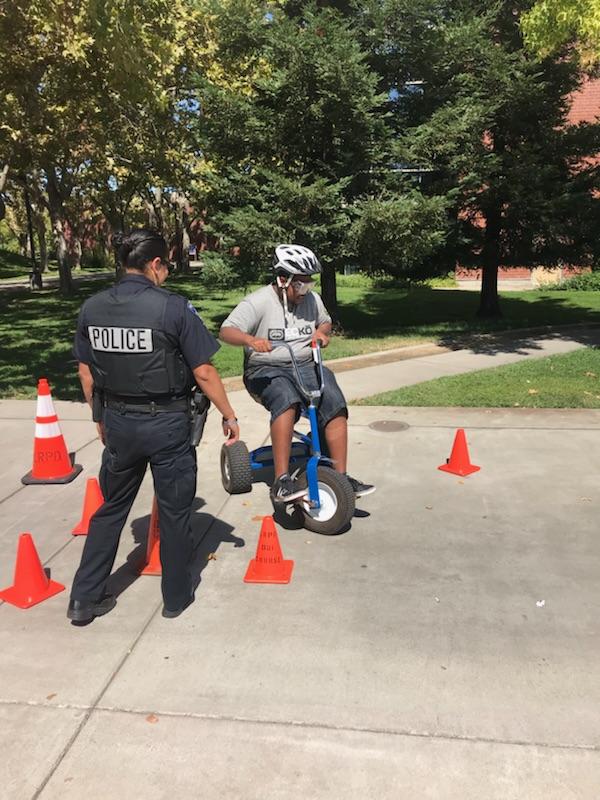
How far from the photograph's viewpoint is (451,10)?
43.4 feet

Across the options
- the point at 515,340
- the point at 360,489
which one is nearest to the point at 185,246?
the point at 515,340

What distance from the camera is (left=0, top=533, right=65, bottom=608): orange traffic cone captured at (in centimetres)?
351

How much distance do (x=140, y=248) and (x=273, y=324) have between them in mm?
1440

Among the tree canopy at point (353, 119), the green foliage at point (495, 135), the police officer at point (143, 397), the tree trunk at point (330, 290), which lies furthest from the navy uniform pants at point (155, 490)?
the tree trunk at point (330, 290)

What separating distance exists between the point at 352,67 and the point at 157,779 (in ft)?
36.1

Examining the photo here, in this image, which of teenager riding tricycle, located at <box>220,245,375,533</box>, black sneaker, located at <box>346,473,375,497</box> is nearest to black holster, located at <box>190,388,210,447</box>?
teenager riding tricycle, located at <box>220,245,375,533</box>

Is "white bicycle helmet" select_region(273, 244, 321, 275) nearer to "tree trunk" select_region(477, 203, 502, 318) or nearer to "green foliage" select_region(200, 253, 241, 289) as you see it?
"green foliage" select_region(200, 253, 241, 289)

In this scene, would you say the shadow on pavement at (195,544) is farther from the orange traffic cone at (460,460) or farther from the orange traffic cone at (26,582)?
the orange traffic cone at (460,460)

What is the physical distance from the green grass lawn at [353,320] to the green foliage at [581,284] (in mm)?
1791

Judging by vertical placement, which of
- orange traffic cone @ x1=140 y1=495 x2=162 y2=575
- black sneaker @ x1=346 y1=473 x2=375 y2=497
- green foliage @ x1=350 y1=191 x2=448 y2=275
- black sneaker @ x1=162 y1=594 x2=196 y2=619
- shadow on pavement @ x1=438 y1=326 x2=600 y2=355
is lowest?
black sneaker @ x1=162 y1=594 x2=196 y2=619

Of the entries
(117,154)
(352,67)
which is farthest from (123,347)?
(117,154)

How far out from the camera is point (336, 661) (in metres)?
3.00

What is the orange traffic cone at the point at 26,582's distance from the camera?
3.51 meters

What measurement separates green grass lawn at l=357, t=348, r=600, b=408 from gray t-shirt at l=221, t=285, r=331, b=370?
10.7 ft
